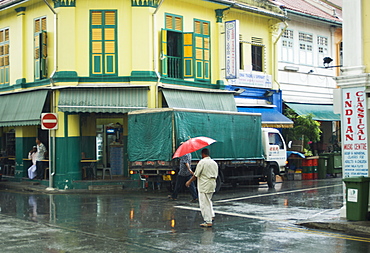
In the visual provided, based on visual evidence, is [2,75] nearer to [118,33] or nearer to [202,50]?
[118,33]

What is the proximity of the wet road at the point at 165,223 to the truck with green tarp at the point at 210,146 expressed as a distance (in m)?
1.15

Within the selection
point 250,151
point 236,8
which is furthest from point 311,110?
point 250,151

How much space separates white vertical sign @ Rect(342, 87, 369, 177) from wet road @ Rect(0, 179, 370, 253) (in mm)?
1318

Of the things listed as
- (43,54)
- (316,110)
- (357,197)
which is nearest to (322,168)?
(316,110)

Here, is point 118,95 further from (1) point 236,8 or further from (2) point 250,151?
(1) point 236,8

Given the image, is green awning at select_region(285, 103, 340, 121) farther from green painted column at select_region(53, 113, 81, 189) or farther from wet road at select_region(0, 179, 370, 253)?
green painted column at select_region(53, 113, 81, 189)

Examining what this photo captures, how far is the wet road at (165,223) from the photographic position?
960cm

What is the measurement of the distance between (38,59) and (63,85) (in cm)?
207

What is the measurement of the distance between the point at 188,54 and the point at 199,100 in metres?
1.93

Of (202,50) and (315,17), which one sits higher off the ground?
(315,17)

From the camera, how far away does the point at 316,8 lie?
32.6 metres

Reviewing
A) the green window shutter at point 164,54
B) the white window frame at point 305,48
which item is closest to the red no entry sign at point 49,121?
the green window shutter at point 164,54

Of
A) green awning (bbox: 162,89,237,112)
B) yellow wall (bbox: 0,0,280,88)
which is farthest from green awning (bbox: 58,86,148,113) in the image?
green awning (bbox: 162,89,237,112)

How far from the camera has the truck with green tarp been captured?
726 inches
